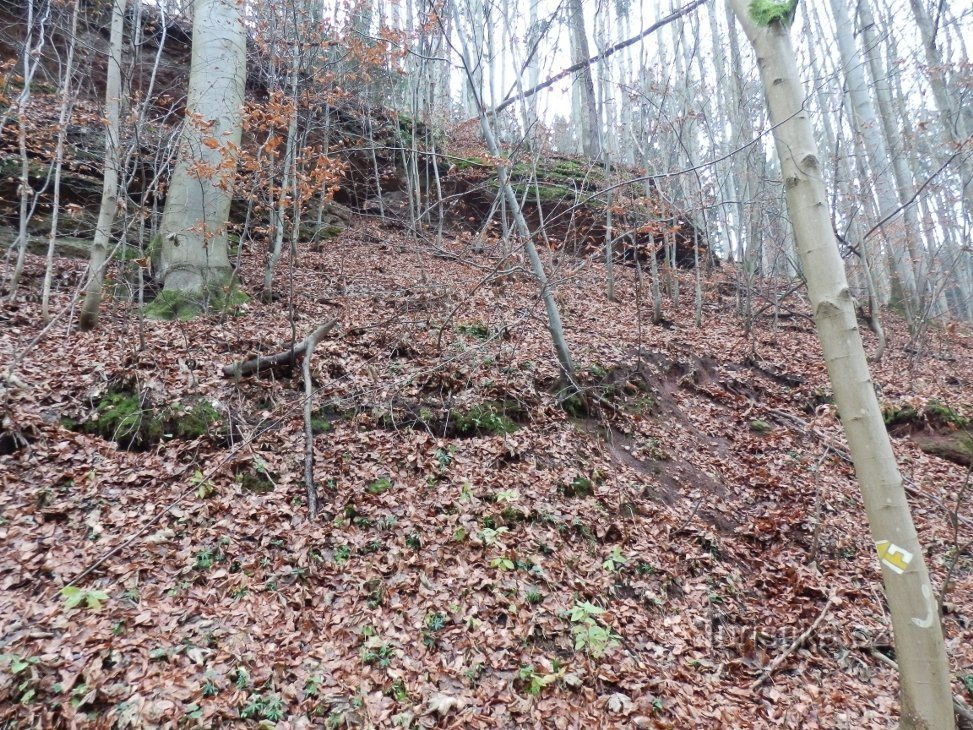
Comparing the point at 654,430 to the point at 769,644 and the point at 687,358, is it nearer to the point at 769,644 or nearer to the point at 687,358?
the point at 687,358

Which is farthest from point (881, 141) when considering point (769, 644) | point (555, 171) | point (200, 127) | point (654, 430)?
point (200, 127)

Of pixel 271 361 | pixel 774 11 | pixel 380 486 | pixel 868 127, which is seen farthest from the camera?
pixel 868 127

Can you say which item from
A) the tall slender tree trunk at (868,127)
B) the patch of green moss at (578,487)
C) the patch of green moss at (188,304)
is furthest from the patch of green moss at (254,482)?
the tall slender tree trunk at (868,127)

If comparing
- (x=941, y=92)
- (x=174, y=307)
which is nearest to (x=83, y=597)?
(x=174, y=307)

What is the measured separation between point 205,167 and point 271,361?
305cm

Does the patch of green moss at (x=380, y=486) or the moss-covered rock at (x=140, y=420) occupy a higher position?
the moss-covered rock at (x=140, y=420)

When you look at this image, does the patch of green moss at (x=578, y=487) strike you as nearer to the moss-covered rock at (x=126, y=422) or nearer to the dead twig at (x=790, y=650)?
the dead twig at (x=790, y=650)

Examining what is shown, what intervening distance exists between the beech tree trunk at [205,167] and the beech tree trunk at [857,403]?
6.63 m

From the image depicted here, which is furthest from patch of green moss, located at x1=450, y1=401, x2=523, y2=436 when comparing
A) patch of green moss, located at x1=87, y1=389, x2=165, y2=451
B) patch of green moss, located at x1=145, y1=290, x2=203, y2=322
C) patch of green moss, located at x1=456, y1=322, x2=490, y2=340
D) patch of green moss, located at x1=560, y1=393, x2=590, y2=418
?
patch of green moss, located at x1=145, y1=290, x2=203, y2=322

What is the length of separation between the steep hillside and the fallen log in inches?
5.0

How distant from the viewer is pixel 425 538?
451cm

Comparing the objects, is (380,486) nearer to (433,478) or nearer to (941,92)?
(433,478)

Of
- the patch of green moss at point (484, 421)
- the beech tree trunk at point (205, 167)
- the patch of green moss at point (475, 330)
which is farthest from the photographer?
the patch of green moss at point (475, 330)

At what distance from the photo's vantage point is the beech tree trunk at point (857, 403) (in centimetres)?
243
